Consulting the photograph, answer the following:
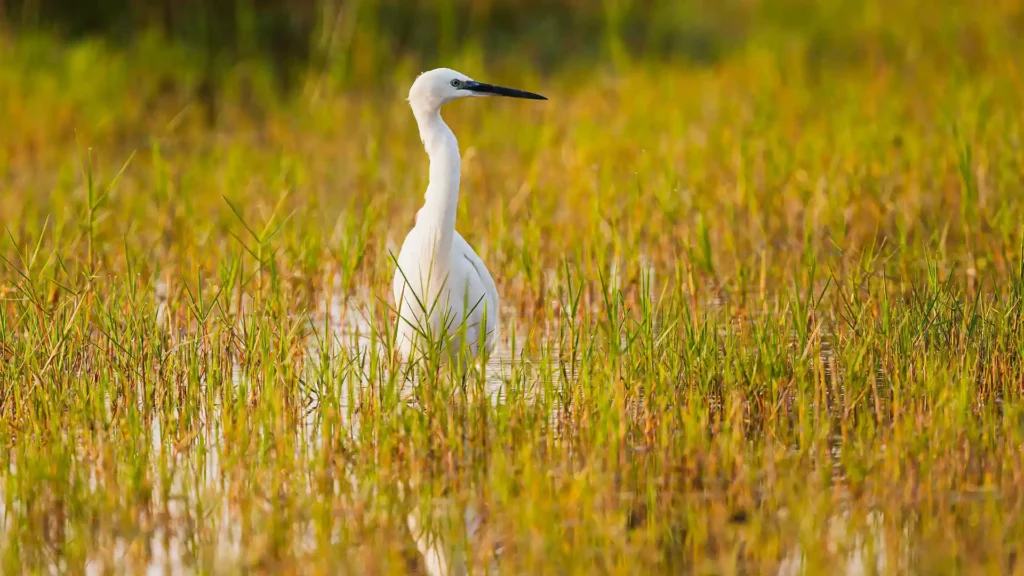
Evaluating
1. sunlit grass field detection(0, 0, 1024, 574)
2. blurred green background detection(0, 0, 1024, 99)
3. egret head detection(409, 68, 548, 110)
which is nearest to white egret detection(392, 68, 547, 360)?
egret head detection(409, 68, 548, 110)

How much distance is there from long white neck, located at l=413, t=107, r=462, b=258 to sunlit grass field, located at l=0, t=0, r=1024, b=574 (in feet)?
1.43

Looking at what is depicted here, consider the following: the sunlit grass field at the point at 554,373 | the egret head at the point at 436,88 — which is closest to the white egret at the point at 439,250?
the egret head at the point at 436,88

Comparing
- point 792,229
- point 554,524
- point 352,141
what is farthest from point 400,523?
point 352,141

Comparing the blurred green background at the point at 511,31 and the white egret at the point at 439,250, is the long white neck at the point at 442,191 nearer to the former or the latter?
the white egret at the point at 439,250

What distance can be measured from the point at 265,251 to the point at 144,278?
579mm

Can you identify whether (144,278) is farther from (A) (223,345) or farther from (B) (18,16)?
(B) (18,16)

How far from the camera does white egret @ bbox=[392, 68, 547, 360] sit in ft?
16.6

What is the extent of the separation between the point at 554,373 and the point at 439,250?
654 millimetres

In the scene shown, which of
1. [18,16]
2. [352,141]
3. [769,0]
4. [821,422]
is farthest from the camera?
[769,0]

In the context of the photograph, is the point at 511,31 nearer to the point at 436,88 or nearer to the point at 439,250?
the point at 436,88

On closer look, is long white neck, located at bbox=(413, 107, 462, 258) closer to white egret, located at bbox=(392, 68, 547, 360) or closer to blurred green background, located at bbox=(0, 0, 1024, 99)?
white egret, located at bbox=(392, 68, 547, 360)

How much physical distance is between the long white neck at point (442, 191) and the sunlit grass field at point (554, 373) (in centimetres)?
44

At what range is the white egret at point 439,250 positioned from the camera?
5.06 meters

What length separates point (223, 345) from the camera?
5.33m
